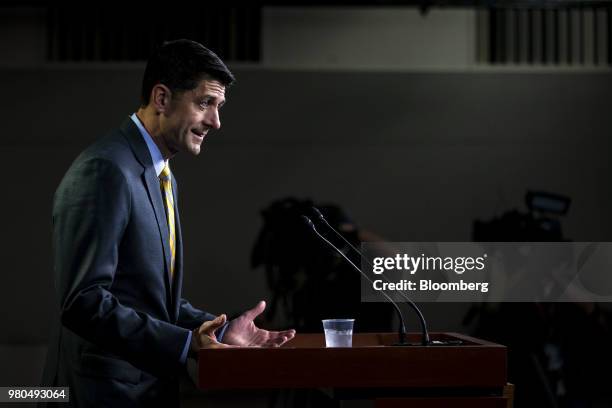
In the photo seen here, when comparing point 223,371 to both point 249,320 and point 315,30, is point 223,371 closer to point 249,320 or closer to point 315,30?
point 249,320

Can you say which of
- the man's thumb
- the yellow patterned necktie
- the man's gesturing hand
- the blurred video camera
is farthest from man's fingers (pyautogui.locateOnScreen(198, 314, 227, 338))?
the blurred video camera

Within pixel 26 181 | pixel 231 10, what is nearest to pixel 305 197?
pixel 231 10

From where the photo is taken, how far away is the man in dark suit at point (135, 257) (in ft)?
5.30

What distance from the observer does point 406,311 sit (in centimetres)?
585

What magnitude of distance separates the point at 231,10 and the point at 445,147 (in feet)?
6.38

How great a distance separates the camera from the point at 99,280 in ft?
5.33

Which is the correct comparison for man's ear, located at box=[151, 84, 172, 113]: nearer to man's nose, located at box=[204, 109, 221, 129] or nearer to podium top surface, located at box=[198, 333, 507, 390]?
man's nose, located at box=[204, 109, 221, 129]

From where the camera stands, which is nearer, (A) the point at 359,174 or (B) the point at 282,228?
(B) the point at 282,228

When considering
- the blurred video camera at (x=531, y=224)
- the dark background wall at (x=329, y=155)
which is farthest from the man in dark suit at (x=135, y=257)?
the dark background wall at (x=329, y=155)

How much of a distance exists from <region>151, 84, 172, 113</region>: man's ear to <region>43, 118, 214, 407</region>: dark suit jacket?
0.24 ft

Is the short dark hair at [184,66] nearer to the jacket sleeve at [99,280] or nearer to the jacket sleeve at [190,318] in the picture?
the jacket sleeve at [99,280]

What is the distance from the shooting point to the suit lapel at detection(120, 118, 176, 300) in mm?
1798

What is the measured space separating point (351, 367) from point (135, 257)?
1.69ft

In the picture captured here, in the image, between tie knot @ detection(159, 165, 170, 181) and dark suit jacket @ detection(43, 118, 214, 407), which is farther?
tie knot @ detection(159, 165, 170, 181)
